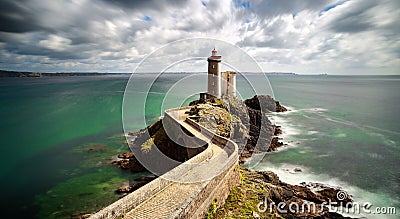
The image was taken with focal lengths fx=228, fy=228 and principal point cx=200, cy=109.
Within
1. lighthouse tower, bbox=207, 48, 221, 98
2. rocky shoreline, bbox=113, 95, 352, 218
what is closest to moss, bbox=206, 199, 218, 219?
rocky shoreline, bbox=113, 95, 352, 218

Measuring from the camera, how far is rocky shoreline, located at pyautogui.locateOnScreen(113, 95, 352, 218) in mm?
9883

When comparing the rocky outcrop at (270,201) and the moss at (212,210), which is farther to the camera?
the rocky outcrop at (270,201)

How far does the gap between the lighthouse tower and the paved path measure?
49.5 ft

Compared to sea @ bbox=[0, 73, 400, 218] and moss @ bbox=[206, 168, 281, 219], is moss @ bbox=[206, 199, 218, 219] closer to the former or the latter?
moss @ bbox=[206, 168, 281, 219]

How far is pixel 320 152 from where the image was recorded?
2286 cm

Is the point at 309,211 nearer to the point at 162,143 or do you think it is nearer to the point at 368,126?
the point at 162,143

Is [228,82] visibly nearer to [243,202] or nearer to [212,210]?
[243,202]

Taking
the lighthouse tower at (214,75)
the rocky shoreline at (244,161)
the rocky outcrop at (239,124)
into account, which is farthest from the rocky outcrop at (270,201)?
the lighthouse tower at (214,75)

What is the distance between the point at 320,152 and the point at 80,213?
21366mm

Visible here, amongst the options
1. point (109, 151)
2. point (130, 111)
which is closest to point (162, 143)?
point (109, 151)

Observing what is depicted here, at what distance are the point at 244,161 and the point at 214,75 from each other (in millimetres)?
10161

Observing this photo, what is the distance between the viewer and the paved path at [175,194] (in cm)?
659

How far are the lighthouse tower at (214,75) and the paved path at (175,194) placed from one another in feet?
49.5

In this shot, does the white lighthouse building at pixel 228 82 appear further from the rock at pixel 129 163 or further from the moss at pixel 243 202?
the moss at pixel 243 202
